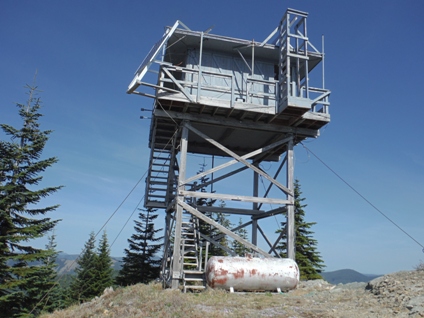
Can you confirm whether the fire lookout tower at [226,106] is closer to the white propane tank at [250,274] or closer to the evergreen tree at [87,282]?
the white propane tank at [250,274]

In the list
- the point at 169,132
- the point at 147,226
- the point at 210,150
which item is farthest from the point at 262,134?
the point at 147,226

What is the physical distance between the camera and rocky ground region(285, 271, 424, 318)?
30.9ft

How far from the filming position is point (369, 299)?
10797 millimetres

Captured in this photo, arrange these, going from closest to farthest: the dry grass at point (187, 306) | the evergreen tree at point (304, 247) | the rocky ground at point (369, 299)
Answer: the rocky ground at point (369, 299), the dry grass at point (187, 306), the evergreen tree at point (304, 247)

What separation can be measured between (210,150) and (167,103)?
17.1 ft

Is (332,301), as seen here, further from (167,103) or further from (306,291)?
(167,103)

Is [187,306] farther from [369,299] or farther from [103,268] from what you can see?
[103,268]

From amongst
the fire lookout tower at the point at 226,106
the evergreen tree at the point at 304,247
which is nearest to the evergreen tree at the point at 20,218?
the fire lookout tower at the point at 226,106

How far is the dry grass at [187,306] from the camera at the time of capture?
375 inches

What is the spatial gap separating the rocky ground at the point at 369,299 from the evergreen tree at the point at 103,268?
34.0 meters

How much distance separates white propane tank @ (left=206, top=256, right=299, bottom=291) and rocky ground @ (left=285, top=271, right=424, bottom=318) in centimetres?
58

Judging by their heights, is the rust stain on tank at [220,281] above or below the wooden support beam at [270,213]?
below

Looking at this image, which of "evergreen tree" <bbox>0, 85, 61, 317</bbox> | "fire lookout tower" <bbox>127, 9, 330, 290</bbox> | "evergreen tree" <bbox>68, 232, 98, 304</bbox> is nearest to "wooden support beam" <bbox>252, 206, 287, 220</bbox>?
"fire lookout tower" <bbox>127, 9, 330, 290</bbox>

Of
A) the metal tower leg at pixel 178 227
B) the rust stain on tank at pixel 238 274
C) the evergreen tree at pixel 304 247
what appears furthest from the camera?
the evergreen tree at pixel 304 247
